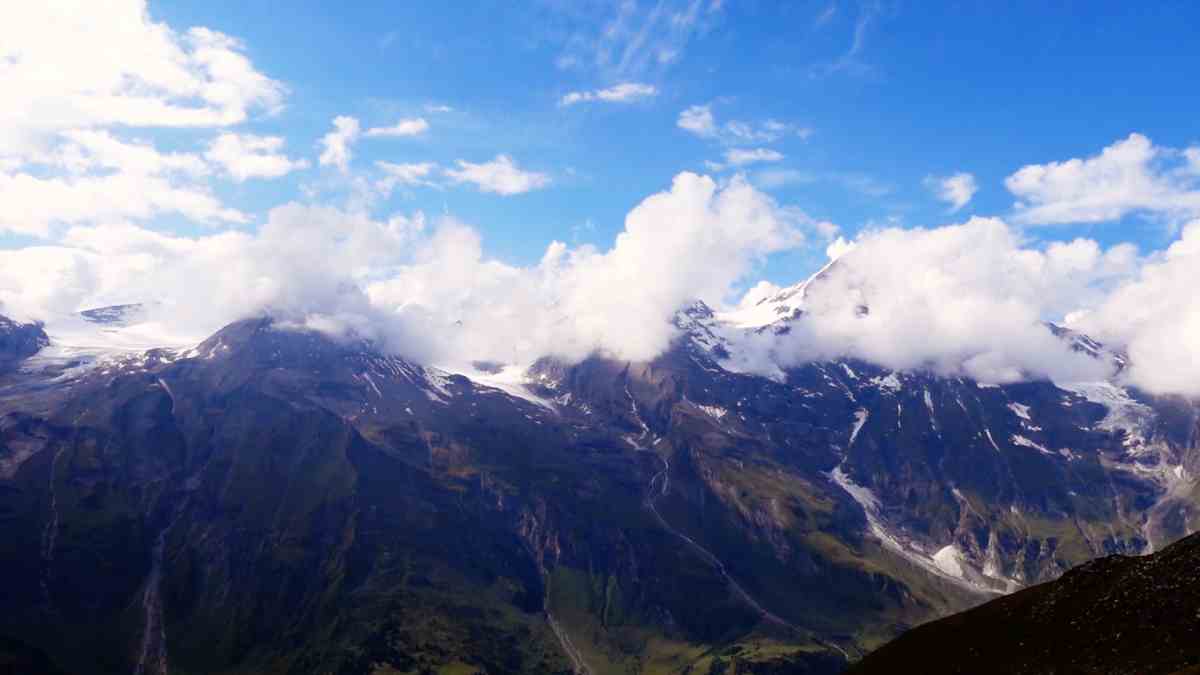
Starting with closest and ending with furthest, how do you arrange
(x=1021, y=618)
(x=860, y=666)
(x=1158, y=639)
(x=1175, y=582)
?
(x=1158, y=639) → (x=1175, y=582) → (x=1021, y=618) → (x=860, y=666)

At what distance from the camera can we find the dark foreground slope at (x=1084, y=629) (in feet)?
351

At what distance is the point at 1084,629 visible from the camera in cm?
11781

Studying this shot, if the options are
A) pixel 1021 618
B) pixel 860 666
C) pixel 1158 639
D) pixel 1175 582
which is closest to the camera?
pixel 1158 639

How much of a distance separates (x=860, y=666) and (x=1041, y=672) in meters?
33.5

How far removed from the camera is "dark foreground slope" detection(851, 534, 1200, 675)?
10712 cm

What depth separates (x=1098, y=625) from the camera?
11644 cm

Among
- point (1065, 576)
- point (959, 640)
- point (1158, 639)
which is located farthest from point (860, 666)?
point (1158, 639)

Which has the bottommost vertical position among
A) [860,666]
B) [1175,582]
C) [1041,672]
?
[860,666]

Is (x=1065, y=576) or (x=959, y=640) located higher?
(x=1065, y=576)

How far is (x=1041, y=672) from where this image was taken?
112125 millimetres

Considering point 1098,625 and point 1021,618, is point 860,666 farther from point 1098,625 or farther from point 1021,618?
point 1098,625

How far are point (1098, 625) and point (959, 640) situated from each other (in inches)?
766

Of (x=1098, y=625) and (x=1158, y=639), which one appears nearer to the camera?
(x=1158, y=639)

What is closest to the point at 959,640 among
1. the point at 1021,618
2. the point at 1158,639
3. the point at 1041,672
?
the point at 1021,618
